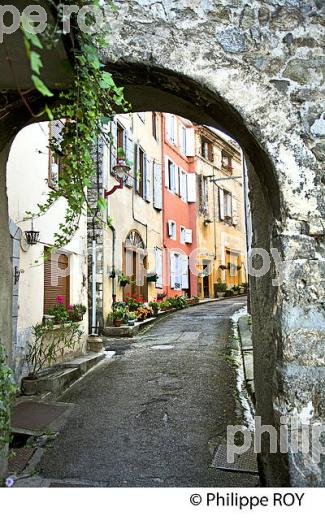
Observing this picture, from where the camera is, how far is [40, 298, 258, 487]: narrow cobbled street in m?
3.53

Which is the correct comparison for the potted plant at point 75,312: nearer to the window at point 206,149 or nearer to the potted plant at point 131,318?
the potted plant at point 131,318

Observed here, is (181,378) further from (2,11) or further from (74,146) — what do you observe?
(2,11)

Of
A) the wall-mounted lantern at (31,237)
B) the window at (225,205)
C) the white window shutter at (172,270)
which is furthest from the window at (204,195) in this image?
the wall-mounted lantern at (31,237)

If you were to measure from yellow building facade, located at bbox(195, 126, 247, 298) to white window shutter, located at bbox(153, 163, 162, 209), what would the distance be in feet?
13.1

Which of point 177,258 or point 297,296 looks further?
point 177,258

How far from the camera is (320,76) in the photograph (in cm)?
271

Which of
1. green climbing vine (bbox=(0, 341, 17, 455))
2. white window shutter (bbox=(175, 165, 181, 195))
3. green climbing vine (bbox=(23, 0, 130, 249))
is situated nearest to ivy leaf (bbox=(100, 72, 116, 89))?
green climbing vine (bbox=(23, 0, 130, 249))

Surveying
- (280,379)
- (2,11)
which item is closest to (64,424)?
(280,379)

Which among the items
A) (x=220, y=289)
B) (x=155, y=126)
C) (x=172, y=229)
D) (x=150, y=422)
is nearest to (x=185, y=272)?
(x=172, y=229)

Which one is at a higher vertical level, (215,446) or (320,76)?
(320,76)

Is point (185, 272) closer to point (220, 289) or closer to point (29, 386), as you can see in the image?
point (220, 289)

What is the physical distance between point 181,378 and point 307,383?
154 inches

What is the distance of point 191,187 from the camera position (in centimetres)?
1872

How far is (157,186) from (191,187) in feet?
12.7
